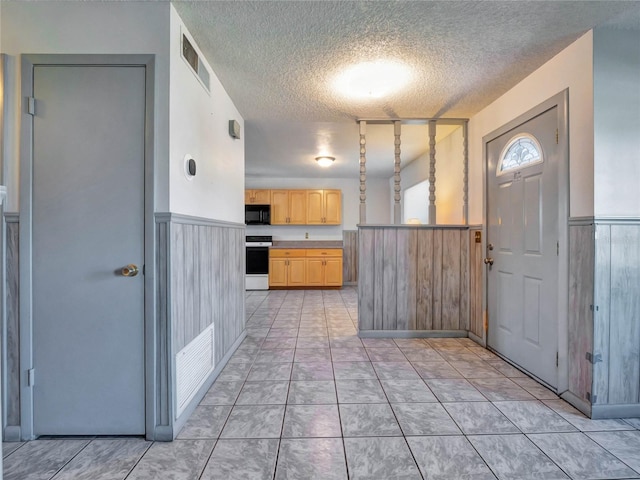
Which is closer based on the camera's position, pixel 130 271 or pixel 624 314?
pixel 130 271

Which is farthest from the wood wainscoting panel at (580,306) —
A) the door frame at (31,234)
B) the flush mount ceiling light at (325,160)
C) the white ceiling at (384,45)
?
the flush mount ceiling light at (325,160)

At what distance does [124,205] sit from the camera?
173cm

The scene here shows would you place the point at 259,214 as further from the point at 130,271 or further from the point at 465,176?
the point at 130,271

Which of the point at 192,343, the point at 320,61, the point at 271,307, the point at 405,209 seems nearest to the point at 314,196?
the point at 405,209

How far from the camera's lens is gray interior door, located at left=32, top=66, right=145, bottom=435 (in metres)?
1.72

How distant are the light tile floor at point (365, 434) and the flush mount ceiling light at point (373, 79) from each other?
91.2 inches

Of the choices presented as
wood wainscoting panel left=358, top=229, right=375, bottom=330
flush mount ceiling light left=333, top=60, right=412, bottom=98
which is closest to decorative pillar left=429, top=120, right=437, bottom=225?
wood wainscoting panel left=358, top=229, right=375, bottom=330

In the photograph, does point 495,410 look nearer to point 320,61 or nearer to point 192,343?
point 192,343

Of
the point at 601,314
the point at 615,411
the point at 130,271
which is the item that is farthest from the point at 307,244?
the point at 615,411

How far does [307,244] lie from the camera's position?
267 inches

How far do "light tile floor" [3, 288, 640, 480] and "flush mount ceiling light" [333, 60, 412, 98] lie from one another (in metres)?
2.32

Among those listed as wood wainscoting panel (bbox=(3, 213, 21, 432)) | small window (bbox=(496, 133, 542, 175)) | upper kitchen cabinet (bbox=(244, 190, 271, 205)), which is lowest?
wood wainscoting panel (bbox=(3, 213, 21, 432))

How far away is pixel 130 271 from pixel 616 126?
9.58 feet

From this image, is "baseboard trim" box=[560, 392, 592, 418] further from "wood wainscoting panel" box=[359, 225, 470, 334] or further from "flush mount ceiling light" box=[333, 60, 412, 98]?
"flush mount ceiling light" box=[333, 60, 412, 98]
